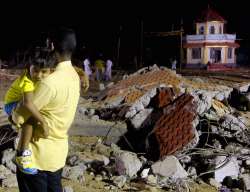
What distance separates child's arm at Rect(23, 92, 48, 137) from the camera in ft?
10.4

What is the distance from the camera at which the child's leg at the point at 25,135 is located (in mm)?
3228

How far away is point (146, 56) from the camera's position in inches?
1019

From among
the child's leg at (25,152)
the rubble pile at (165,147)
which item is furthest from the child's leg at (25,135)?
the rubble pile at (165,147)

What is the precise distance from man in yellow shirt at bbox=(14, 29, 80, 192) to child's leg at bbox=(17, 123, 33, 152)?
0.10 feet

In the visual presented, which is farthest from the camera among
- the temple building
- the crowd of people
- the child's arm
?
the temple building

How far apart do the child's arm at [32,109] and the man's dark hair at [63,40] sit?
14.1 inches

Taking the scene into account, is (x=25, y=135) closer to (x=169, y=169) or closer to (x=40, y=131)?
(x=40, y=131)

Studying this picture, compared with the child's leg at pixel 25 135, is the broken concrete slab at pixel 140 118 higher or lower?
lower

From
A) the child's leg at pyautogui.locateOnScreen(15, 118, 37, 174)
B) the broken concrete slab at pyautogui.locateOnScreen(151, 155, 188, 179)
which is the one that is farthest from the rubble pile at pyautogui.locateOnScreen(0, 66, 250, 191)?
the child's leg at pyautogui.locateOnScreen(15, 118, 37, 174)

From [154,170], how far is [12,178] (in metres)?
1.67

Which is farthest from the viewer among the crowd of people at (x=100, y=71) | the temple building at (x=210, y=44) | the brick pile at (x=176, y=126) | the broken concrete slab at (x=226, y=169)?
the temple building at (x=210, y=44)

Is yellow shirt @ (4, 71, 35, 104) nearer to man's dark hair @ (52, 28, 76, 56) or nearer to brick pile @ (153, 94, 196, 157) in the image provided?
man's dark hair @ (52, 28, 76, 56)

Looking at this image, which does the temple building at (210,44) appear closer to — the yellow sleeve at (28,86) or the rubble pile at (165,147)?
the rubble pile at (165,147)

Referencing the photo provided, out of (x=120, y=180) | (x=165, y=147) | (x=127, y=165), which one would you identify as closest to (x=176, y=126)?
(x=165, y=147)
